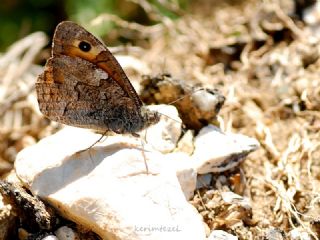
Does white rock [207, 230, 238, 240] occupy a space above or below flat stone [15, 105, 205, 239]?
below

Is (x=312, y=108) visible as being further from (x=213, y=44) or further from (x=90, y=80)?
(x=90, y=80)

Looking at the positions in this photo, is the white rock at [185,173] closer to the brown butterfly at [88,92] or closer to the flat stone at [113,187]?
the flat stone at [113,187]

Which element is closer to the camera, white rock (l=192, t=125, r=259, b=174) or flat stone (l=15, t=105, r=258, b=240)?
flat stone (l=15, t=105, r=258, b=240)

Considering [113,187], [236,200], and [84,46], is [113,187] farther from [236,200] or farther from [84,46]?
[84,46]

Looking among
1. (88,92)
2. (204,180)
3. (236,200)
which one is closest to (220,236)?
(236,200)

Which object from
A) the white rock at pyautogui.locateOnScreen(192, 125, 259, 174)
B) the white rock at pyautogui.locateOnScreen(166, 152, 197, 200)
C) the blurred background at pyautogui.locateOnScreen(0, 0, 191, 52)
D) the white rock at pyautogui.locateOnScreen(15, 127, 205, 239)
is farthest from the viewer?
the blurred background at pyautogui.locateOnScreen(0, 0, 191, 52)

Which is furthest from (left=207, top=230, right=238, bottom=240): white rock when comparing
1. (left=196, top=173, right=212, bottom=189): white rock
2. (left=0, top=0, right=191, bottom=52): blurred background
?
(left=0, top=0, right=191, bottom=52): blurred background

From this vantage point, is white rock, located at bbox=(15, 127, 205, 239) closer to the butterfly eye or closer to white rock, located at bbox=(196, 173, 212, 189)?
white rock, located at bbox=(196, 173, 212, 189)

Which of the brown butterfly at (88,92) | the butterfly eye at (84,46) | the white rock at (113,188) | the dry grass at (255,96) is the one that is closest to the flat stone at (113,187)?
the white rock at (113,188)
